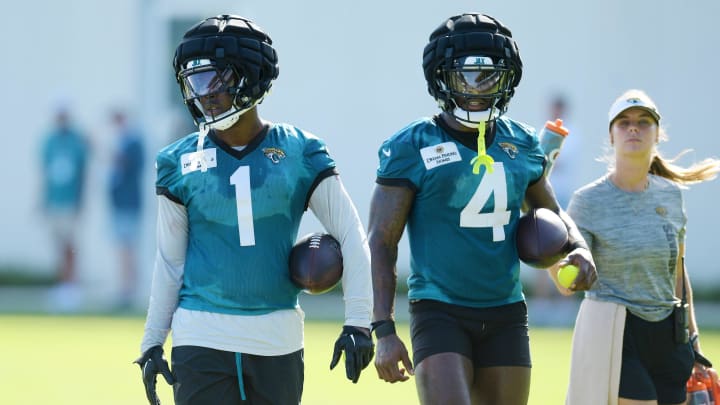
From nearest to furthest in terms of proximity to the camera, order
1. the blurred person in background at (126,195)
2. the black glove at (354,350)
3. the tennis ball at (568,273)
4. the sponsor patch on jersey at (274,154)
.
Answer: the black glove at (354,350) < the sponsor patch on jersey at (274,154) < the tennis ball at (568,273) < the blurred person in background at (126,195)

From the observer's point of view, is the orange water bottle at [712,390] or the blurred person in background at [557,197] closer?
the orange water bottle at [712,390]

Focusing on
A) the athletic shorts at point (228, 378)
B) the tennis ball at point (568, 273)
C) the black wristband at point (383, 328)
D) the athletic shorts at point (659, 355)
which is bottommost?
the athletic shorts at point (659, 355)

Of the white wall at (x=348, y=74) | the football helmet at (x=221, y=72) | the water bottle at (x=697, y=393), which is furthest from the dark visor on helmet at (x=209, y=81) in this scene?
the white wall at (x=348, y=74)

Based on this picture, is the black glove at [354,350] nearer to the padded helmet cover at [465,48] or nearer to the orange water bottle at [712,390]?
the padded helmet cover at [465,48]

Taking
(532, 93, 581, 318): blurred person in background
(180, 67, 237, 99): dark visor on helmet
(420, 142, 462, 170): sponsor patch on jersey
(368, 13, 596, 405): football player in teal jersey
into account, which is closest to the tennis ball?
(368, 13, 596, 405): football player in teal jersey

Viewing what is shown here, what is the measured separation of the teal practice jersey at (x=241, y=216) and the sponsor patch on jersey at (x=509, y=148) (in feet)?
2.81

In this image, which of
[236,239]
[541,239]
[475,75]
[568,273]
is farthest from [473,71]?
[236,239]

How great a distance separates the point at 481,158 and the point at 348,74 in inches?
453

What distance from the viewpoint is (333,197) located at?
18.2ft

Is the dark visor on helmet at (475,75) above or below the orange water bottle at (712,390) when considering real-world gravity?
above

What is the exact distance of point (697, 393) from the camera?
684cm

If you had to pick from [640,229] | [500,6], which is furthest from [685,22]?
[640,229]

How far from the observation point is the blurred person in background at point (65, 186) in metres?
16.4

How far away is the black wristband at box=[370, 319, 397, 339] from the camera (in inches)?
225
